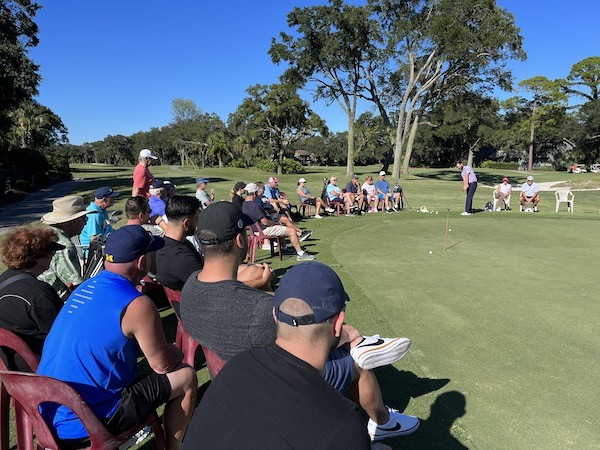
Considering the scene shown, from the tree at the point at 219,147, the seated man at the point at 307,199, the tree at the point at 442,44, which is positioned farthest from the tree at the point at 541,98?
the seated man at the point at 307,199

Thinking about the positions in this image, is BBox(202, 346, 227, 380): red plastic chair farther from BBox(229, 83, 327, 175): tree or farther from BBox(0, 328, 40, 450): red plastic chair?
BBox(229, 83, 327, 175): tree

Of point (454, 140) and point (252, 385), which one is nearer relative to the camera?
point (252, 385)

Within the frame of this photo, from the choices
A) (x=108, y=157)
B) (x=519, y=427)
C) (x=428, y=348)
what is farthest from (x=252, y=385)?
(x=108, y=157)

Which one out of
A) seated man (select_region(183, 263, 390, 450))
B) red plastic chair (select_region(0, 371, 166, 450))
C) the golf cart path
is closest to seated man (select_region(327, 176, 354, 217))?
the golf cart path

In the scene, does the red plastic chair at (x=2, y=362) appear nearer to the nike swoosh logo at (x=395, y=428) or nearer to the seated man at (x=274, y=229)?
the nike swoosh logo at (x=395, y=428)

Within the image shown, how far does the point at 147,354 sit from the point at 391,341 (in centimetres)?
156

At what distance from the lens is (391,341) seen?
9.36 ft

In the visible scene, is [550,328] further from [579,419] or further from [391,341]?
[391,341]

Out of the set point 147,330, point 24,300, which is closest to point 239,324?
point 147,330

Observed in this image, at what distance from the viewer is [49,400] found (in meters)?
2.16

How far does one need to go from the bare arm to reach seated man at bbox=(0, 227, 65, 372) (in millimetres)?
847

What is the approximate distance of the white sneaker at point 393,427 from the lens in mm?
2871

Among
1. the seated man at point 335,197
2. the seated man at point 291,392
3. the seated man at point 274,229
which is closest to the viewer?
the seated man at point 291,392

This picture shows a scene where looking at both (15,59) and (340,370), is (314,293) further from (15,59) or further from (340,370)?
(15,59)
